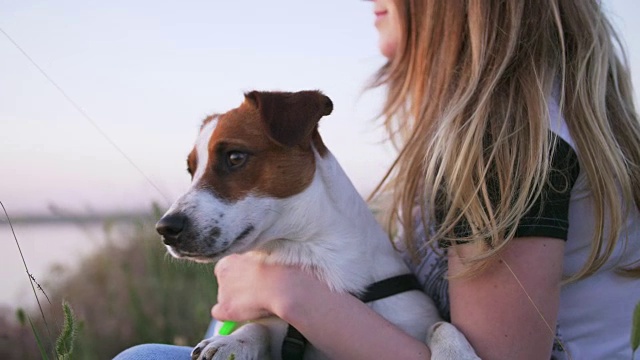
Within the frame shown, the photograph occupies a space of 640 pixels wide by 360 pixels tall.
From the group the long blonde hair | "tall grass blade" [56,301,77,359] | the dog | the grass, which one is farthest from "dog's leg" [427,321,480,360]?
the grass

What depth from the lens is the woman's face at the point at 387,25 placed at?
2.69 meters

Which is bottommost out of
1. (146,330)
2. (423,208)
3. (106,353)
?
(106,353)

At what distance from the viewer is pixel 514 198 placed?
6.81ft

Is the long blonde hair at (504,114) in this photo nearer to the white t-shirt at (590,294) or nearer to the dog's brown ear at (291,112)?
the white t-shirt at (590,294)

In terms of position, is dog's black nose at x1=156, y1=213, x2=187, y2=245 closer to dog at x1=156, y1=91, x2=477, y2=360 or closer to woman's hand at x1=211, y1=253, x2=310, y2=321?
dog at x1=156, y1=91, x2=477, y2=360

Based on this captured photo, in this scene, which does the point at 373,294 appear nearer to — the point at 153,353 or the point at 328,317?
the point at 328,317

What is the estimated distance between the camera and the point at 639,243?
2.27 m

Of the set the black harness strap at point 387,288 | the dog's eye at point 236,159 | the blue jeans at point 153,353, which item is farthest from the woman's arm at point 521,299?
the blue jeans at point 153,353

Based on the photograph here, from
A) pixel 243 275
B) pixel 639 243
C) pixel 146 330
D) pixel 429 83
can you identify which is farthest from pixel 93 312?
pixel 639 243

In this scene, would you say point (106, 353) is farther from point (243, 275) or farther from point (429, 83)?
point (429, 83)

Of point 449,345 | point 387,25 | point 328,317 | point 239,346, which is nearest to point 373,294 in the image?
point 328,317

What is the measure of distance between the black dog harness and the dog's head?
0.29 m

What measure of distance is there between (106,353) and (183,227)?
2.06 meters

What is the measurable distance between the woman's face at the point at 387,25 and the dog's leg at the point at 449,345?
107 centimetres
